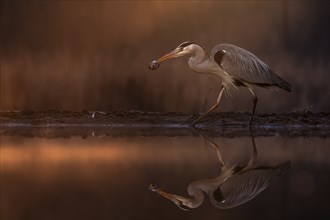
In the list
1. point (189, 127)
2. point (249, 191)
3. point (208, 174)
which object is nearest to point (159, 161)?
point (208, 174)

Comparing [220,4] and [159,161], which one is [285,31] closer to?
[220,4]

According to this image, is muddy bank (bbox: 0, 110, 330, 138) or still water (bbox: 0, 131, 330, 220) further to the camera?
muddy bank (bbox: 0, 110, 330, 138)

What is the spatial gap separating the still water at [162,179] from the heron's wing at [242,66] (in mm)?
998

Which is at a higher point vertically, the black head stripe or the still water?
the black head stripe

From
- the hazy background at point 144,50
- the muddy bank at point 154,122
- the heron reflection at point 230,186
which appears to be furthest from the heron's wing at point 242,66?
the heron reflection at point 230,186

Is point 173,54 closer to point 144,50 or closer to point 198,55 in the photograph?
point 198,55

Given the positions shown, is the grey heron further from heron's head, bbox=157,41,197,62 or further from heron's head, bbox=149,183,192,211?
heron's head, bbox=149,183,192,211

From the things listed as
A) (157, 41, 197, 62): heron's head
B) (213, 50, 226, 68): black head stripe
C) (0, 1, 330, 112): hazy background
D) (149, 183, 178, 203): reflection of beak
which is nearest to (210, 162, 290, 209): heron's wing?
(149, 183, 178, 203): reflection of beak

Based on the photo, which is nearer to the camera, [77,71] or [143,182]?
[143,182]

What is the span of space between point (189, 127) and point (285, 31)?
1107 mm

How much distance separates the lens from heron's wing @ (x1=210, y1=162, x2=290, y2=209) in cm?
170

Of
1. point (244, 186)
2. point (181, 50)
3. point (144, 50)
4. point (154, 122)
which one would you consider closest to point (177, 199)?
point (244, 186)

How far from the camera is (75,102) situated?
15.9 ft

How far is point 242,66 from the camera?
13.8 feet
